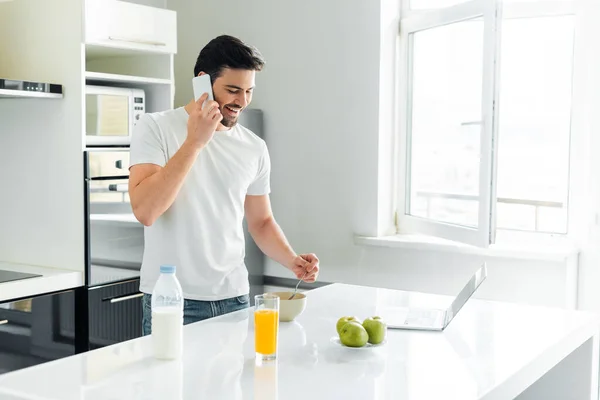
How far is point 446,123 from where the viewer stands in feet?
11.9

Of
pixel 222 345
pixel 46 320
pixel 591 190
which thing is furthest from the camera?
pixel 591 190

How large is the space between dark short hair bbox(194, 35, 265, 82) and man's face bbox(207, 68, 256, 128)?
16 millimetres

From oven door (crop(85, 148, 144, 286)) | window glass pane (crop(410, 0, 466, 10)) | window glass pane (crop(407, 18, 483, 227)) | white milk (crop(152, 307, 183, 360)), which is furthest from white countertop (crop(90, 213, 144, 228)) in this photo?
window glass pane (crop(410, 0, 466, 10))

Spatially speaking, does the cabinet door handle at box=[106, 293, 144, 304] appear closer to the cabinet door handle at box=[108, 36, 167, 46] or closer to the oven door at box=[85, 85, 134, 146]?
the oven door at box=[85, 85, 134, 146]

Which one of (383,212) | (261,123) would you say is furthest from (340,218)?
(261,123)

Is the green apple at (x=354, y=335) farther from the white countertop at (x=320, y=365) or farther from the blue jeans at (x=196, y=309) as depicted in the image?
the blue jeans at (x=196, y=309)

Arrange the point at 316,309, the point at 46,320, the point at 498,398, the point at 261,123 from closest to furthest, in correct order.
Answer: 1. the point at 498,398
2. the point at 316,309
3. the point at 46,320
4. the point at 261,123

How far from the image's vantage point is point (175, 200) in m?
2.27

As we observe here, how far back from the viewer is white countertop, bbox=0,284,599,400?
1.50m

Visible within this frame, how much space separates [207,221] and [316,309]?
1.33ft

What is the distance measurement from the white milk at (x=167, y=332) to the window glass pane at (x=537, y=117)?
2303 mm

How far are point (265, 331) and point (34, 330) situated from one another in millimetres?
1699

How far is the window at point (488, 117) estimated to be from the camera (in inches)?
134

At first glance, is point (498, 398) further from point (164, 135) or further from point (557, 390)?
point (164, 135)
